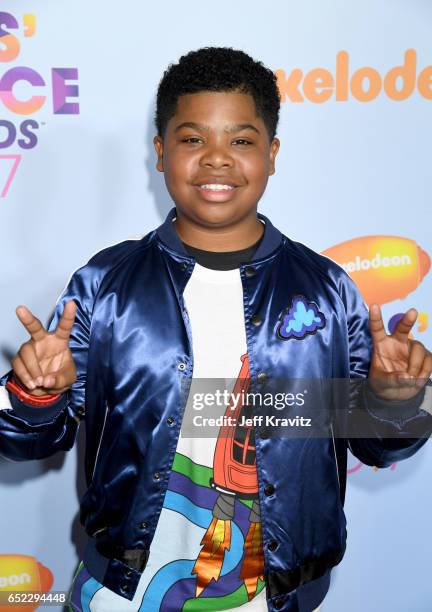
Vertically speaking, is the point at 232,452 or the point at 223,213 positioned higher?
the point at 223,213

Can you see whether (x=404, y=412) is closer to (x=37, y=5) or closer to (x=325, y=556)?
(x=325, y=556)

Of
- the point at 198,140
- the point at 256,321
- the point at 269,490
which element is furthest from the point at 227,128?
the point at 269,490

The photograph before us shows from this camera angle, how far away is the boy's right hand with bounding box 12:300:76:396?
3.17 ft

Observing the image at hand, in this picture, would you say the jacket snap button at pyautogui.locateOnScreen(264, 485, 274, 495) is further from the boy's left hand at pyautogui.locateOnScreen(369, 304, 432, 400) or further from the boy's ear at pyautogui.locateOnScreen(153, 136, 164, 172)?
the boy's ear at pyautogui.locateOnScreen(153, 136, 164, 172)

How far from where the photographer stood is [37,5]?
1.49 metres

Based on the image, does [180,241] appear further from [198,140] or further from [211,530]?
[211,530]

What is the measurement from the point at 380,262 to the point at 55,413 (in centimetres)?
91

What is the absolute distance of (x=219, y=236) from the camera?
3.77 ft

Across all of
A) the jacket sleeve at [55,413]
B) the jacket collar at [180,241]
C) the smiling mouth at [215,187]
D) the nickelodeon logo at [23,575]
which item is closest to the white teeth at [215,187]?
the smiling mouth at [215,187]

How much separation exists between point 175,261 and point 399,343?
374 mm

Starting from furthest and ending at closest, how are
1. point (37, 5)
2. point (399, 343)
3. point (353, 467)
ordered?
point (353, 467)
point (37, 5)
point (399, 343)

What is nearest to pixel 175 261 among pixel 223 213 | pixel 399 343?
pixel 223 213

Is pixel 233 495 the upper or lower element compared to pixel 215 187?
lower

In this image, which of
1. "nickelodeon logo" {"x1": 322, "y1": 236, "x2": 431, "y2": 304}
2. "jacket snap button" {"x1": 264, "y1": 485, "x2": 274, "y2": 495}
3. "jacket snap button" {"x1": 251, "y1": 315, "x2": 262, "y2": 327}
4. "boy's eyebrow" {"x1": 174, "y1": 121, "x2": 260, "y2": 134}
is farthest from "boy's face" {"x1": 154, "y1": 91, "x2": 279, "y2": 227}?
"nickelodeon logo" {"x1": 322, "y1": 236, "x2": 431, "y2": 304}
